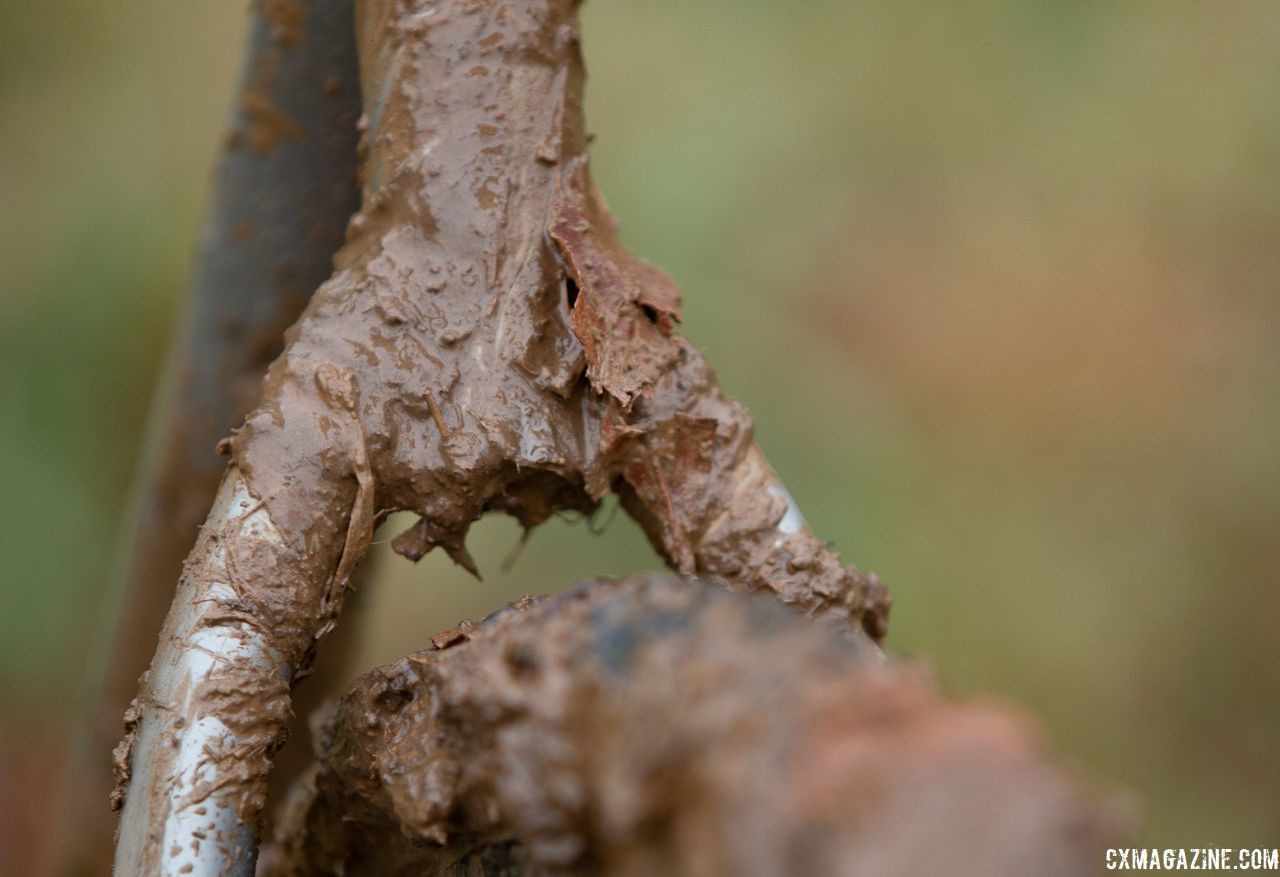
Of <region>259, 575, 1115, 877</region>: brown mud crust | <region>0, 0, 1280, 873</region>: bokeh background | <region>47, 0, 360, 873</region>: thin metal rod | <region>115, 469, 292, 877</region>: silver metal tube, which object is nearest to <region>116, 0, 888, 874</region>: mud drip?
<region>115, 469, 292, 877</region>: silver metal tube

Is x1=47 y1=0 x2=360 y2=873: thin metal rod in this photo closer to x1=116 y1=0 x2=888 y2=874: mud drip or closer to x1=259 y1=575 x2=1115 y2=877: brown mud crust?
x1=116 y1=0 x2=888 y2=874: mud drip

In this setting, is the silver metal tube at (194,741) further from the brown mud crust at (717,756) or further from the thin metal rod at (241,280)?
the thin metal rod at (241,280)

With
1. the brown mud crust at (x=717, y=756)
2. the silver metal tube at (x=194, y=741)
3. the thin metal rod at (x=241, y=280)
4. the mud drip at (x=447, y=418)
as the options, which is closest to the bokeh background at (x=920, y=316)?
the thin metal rod at (x=241, y=280)

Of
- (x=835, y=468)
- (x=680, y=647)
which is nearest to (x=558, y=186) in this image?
(x=680, y=647)

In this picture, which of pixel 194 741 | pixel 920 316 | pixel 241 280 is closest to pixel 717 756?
pixel 194 741

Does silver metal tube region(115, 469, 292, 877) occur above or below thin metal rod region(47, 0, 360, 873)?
below
